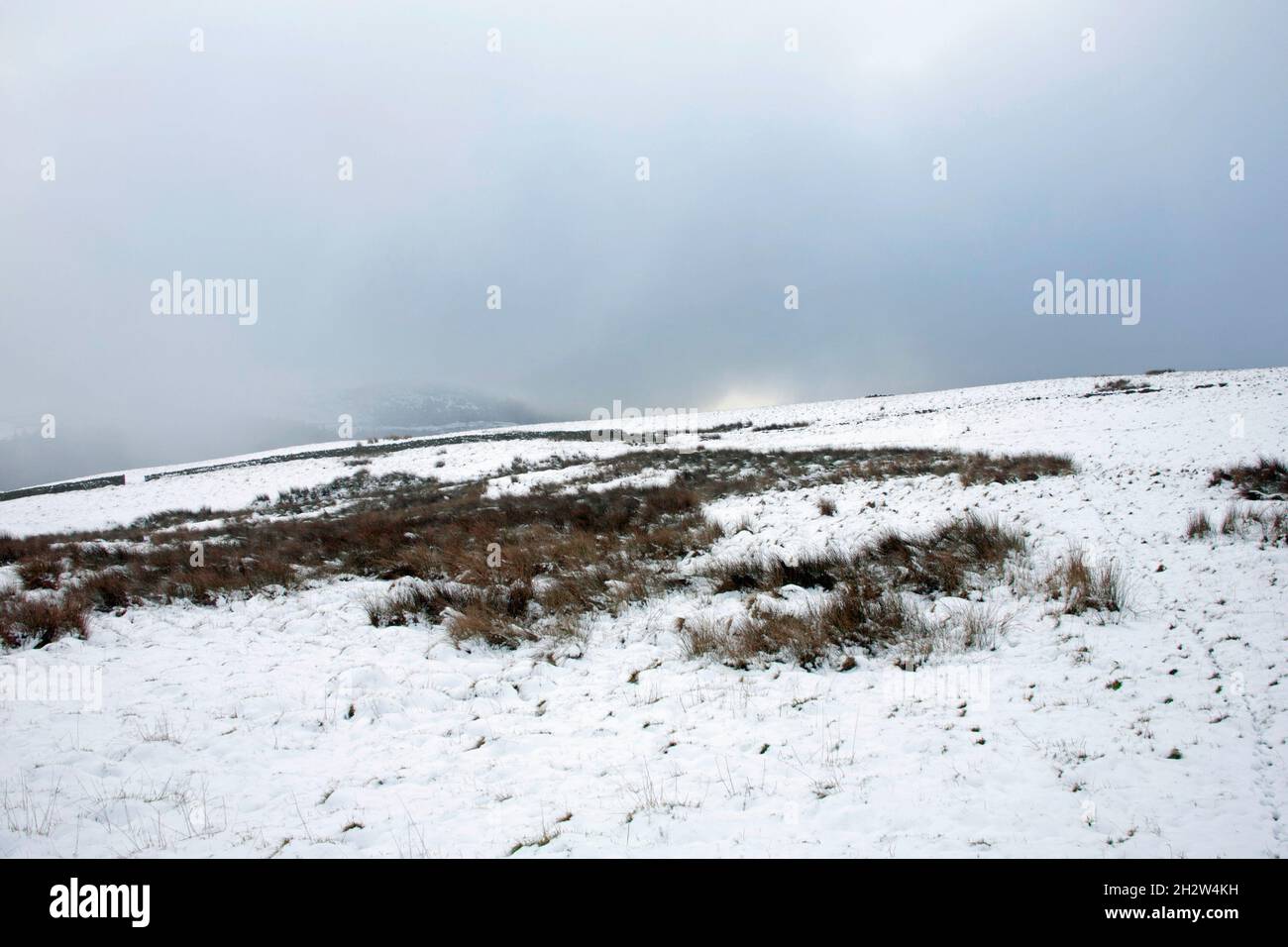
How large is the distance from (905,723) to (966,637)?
1.72 metres

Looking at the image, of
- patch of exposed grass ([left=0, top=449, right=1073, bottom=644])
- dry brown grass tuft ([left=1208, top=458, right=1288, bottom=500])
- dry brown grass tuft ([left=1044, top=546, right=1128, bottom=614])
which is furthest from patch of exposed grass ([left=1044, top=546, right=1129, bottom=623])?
dry brown grass tuft ([left=1208, top=458, right=1288, bottom=500])

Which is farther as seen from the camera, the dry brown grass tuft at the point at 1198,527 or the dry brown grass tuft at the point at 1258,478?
the dry brown grass tuft at the point at 1258,478

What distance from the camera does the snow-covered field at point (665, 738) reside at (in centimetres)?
309

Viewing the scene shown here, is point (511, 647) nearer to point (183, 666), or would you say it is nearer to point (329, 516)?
point (183, 666)

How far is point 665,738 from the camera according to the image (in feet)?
13.6

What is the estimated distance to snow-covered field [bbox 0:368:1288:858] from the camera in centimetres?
309

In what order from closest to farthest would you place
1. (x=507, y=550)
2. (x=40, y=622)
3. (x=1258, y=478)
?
(x=40, y=622), (x=1258, y=478), (x=507, y=550)

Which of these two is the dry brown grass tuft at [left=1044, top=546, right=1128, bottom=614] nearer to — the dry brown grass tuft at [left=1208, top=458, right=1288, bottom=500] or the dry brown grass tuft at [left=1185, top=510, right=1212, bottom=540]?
the dry brown grass tuft at [left=1185, top=510, right=1212, bottom=540]
